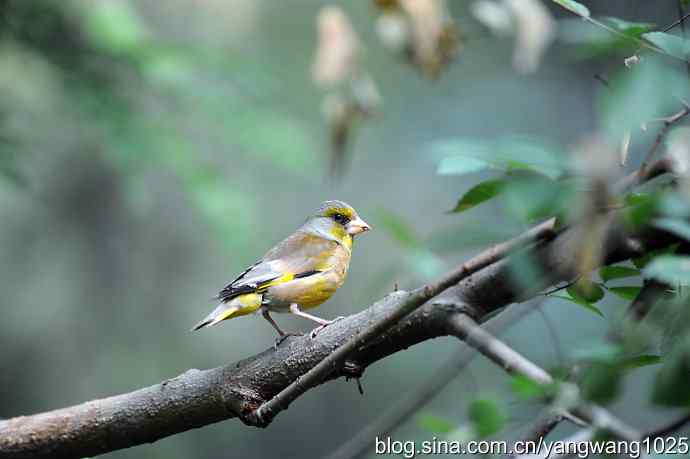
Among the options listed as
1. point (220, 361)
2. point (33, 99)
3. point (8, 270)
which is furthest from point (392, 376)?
point (33, 99)

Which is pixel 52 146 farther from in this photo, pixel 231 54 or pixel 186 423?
pixel 186 423

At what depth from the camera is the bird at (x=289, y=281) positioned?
11.7ft

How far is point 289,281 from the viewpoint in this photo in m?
3.67

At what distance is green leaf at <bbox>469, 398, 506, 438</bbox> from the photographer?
113 centimetres

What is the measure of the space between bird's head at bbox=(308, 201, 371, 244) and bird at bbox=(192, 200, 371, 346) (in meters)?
0.14

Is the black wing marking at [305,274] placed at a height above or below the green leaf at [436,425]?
above

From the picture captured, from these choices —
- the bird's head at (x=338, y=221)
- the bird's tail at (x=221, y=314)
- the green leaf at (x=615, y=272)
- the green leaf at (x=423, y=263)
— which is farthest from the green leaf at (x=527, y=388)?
the bird's head at (x=338, y=221)

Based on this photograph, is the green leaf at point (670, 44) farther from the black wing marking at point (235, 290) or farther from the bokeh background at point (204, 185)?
the black wing marking at point (235, 290)

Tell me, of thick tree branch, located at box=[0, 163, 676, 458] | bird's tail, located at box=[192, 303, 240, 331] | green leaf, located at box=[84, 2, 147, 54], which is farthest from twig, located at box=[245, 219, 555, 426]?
green leaf, located at box=[84, 2, 147, 54]

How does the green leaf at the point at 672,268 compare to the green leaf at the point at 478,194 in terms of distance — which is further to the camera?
the green leaf at the point at 478,194

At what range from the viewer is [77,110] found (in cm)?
440

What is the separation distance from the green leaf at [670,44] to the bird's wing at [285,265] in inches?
97.2

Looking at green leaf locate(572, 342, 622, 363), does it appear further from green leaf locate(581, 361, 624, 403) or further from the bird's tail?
the bird's tail

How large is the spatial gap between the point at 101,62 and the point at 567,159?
384 centimetres
